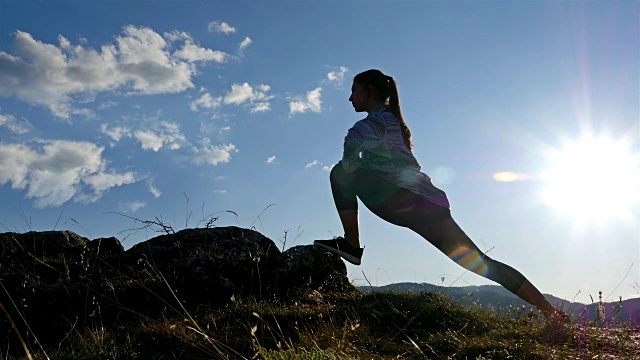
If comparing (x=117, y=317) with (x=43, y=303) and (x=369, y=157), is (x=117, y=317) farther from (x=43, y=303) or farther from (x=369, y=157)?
(x=369, y=157)

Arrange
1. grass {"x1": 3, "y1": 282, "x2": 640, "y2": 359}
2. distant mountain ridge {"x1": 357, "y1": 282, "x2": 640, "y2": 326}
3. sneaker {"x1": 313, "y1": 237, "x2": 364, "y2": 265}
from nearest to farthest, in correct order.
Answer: grass {"x1": 3, "y1": 282, "x2": 640, "y2": 359} < distant mountain ridge {"x1": 357, "y1": 282, "x2": 640, "y2": 326} < sneaker {"x1": 313, "y1": 237, "x2": 364, "y2": 265}

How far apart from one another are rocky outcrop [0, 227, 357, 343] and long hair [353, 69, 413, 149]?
2.32 meters

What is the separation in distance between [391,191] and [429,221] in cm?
51

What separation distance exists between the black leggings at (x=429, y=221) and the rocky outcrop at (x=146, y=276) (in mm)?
1544

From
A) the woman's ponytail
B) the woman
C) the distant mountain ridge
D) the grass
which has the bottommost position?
the grass

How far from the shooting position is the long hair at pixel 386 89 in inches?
242

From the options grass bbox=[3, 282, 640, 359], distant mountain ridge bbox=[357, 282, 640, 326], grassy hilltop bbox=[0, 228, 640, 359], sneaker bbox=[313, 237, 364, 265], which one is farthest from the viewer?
sneaker bbox=[313, 237, 364, 265]

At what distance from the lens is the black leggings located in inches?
211

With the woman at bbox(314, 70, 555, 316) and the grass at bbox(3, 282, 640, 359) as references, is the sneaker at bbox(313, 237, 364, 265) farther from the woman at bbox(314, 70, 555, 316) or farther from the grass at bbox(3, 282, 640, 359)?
the grass at bbox(3, 282, 640, 359)

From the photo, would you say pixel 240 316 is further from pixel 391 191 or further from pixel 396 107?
pixel 396 107

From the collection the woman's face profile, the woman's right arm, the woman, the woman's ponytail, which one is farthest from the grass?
the woman's face profile

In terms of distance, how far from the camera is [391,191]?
5.63 m

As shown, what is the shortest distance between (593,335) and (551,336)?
0.44m

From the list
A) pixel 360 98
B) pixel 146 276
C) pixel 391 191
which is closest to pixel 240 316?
pixel 146 276
